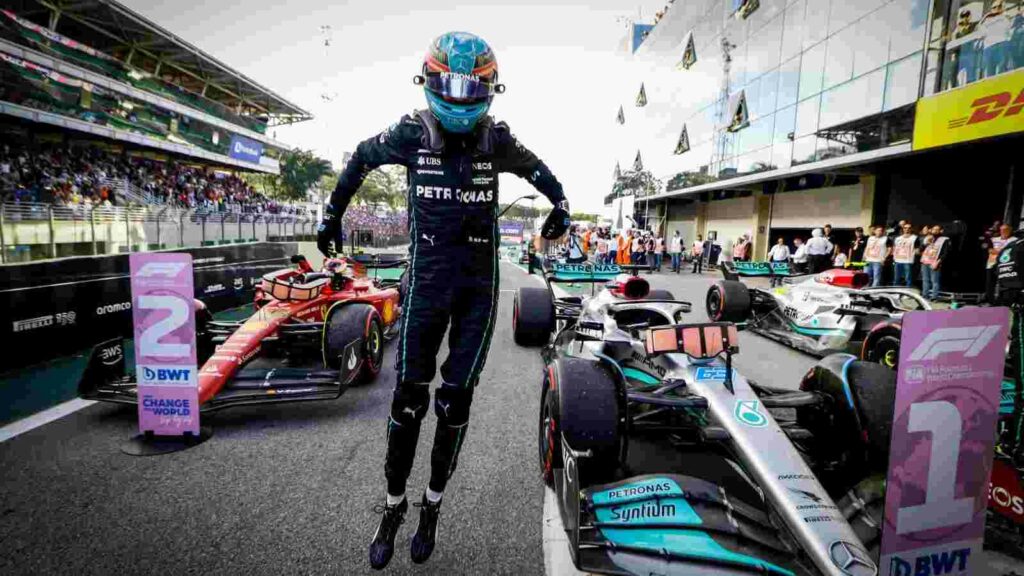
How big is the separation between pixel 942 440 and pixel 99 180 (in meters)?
19.3

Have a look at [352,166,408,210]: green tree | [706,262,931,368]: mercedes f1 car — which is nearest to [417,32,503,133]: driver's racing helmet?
[706,262,931,368]: mercedes f1 car

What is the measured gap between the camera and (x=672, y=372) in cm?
264

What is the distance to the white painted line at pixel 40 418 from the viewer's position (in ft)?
9.53

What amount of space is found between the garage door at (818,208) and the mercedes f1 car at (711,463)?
598 inches

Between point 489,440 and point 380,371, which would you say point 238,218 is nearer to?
point 380,371

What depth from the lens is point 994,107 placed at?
8.38 m

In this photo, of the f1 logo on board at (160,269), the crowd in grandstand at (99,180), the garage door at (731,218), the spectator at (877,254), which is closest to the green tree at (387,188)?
the crowd in grandstand at (99,180)

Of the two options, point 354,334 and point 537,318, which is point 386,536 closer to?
point 354,334

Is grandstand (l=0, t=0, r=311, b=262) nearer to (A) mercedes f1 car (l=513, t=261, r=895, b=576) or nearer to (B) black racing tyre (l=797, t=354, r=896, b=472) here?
(A) mercedes f1 car (l=513, t=261, r=895, b=576)

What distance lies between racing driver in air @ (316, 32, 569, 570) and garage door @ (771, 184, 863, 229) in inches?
642

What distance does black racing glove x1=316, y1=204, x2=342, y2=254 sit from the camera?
2.15 metres

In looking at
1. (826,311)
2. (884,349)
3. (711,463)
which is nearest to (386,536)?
(711,463)

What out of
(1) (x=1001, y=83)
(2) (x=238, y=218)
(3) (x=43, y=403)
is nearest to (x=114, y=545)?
(3) (x=43, y=403)

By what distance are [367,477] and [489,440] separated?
78cm
